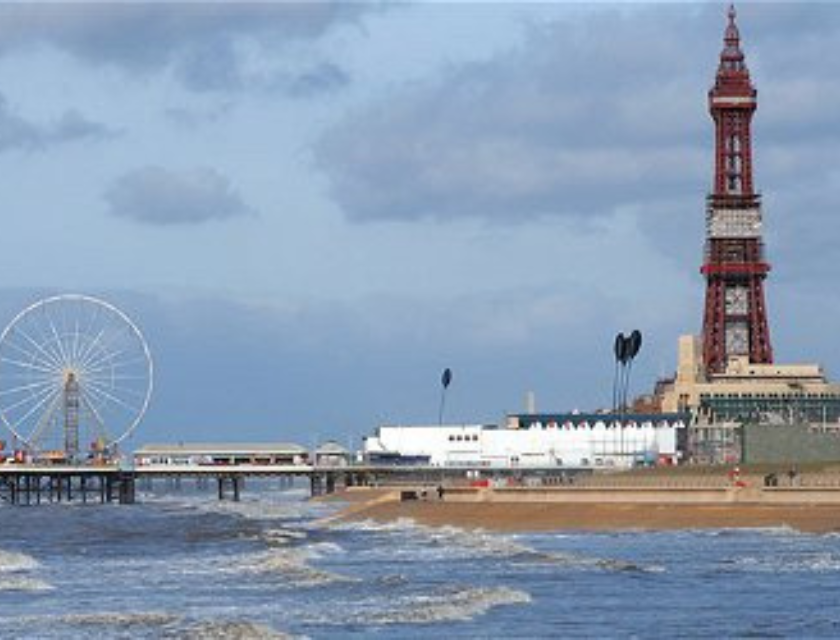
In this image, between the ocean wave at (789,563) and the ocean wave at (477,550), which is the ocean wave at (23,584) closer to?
the ocean wave at (477,550)

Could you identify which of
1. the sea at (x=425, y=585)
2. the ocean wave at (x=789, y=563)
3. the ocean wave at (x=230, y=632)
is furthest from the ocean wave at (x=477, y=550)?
the ocean wave at (x=230, y=632)

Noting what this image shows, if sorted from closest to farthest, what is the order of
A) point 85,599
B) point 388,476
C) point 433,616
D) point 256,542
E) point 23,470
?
1. point 433,616
2. point 85,599
3. point 256,542
4. point 23,470
5. point 388,476

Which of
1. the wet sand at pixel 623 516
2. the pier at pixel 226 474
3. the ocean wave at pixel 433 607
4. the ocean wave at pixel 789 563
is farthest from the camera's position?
the pier at pixel 226 474

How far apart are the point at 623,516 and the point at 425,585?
48366 millimetres

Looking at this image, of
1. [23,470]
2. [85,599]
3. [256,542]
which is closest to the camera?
[85,599]

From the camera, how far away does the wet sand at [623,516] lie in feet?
352

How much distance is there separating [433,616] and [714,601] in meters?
7.64

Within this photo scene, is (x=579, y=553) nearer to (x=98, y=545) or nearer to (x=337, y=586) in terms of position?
(x=337, y=586)

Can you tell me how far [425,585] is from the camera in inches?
2638

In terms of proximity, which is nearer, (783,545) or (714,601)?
(714,601)

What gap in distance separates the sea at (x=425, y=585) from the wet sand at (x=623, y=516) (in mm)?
4341

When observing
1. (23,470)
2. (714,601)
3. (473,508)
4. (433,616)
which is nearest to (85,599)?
(433,616)

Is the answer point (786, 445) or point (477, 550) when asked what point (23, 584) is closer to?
point (477, 550)

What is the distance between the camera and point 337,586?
221 ft
